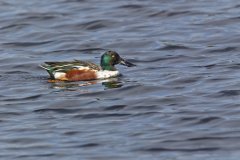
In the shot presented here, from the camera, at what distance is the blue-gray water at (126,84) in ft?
45.3

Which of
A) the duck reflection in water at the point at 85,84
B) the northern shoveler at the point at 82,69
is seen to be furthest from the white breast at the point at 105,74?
the duck reflection in water at the point at 85,84

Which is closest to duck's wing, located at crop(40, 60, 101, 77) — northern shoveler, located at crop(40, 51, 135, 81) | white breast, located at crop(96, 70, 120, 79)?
northern shoveler, located at crop(40, 51, 135, 81)

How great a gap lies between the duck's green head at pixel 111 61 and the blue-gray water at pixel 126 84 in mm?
240

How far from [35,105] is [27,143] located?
2.54 meters

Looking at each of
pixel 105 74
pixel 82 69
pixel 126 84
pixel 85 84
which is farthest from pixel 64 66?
pixel 126 84

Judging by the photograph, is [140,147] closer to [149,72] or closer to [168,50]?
[149,72]

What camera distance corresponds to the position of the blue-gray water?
13820mm

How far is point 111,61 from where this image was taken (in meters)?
18.7

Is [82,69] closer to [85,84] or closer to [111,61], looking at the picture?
[85,84]

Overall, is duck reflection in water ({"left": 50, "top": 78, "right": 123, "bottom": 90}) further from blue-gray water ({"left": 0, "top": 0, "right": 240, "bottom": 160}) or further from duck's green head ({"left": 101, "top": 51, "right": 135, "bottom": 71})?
duck's green head ({"left": 101, "top": 51, "right": 135, "bottom": 71})

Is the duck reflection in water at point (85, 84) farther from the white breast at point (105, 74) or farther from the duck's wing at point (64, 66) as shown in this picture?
the duck's wing at point (64, 66)

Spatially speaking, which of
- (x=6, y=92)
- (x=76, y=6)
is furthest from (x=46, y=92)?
(x=76, y=6)

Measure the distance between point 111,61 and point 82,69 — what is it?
1.98ft

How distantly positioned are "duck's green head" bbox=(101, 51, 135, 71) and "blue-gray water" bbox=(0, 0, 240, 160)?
240mm
